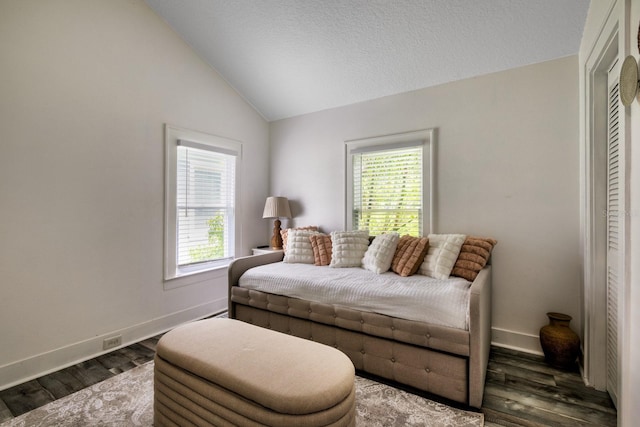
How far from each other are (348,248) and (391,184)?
92 centimetres

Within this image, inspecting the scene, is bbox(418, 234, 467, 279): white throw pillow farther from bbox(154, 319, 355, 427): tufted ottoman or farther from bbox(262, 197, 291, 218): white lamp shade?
bbox(262, 197, 291, 218): white lamp shade

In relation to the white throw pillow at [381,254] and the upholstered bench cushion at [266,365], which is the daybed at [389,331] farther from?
the upholstered bench cushion at [266,365]

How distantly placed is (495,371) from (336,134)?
9.37 ft

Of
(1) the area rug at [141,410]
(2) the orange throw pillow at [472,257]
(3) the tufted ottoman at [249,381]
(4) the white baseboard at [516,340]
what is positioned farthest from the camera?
(4) the white baseboard at [516,340]

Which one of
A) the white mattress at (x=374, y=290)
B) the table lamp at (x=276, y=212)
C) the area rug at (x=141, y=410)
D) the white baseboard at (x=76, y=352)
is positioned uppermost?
the table lamp at (x=276, y=212)

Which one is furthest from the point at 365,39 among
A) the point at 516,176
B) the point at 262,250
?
the point at 262,250

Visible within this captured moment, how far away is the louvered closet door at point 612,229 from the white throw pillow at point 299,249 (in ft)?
7.65

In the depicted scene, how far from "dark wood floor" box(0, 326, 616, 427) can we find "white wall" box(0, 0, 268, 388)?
0.20m

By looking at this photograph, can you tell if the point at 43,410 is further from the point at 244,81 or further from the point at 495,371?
the point at 244,81

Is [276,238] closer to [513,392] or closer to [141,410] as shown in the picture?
[141,410]

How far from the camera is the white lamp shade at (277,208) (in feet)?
12.3

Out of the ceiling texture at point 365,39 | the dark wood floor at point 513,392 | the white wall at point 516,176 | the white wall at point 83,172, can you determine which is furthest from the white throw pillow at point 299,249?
the ceiling texture at point 365,39

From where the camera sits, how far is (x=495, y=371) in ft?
7.21

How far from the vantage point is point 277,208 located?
376 centimetres
